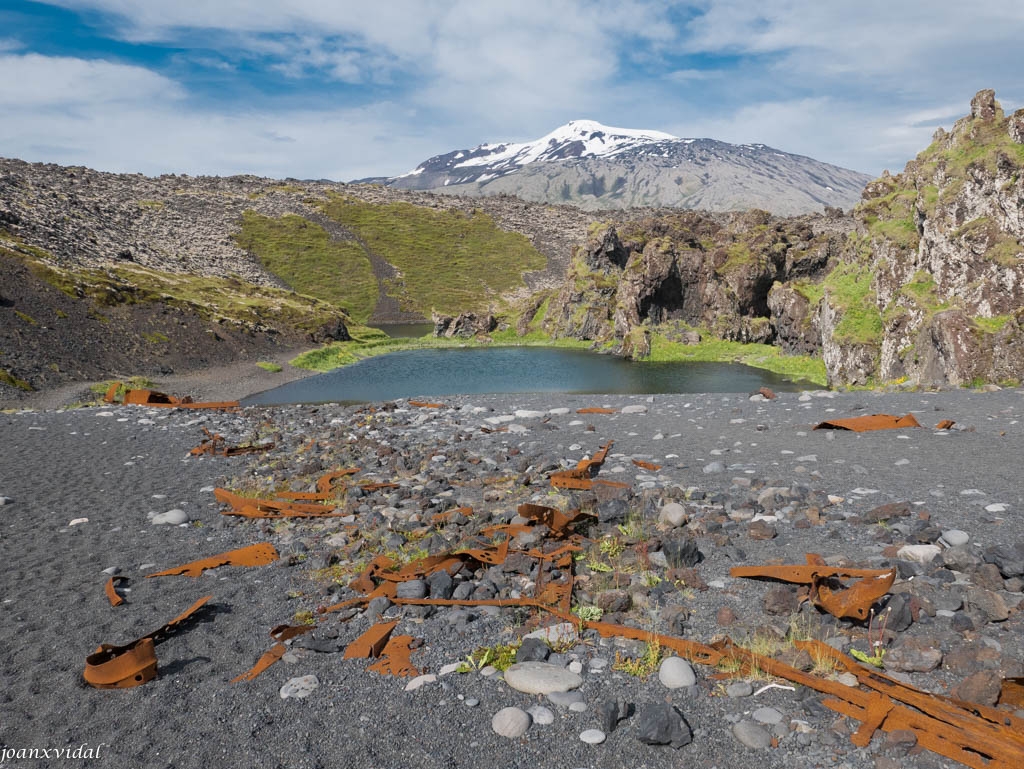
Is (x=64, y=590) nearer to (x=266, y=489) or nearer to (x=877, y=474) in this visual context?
(x=266, y=489)

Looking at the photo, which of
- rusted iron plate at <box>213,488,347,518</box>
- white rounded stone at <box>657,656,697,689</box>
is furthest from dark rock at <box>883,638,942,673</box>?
rusted iron plate at <box>213,488,347,518</box>

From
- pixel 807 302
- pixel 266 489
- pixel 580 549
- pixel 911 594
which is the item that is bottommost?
pixel 266 489

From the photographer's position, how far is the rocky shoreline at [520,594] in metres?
5.20

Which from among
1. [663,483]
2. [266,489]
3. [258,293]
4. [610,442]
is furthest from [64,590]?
[258,293]

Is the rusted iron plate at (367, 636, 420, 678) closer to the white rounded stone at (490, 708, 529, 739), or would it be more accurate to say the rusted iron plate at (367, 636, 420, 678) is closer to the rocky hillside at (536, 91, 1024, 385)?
the white rounded stone at (490, 708, 529, 739)

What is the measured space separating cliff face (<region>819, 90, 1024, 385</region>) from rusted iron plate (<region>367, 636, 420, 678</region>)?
3051 cm

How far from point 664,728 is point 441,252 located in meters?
159

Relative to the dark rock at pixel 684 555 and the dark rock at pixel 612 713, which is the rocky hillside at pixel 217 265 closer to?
the dark rock at pixel 684 555

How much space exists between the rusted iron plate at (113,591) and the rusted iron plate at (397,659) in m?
4.65

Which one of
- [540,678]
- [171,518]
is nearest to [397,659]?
[540,678]

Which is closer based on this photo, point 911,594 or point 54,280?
point 911,594

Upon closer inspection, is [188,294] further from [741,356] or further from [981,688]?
[981,688]

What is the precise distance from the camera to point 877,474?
12.1 metres

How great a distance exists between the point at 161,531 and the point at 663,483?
36.5 feet
